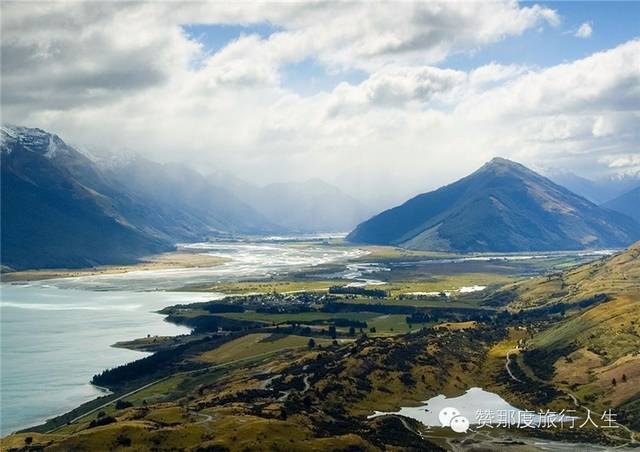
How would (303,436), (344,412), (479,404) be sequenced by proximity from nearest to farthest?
(303,436), (344,412), (479,404)

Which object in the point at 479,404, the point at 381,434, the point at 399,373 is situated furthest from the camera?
the point at 399,373

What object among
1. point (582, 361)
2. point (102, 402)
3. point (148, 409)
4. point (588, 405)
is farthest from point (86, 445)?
point (582, 361)

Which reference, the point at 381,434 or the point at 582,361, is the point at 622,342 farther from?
the point at 381,434

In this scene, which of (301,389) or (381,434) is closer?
(381,434)

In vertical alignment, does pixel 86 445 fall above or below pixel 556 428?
above

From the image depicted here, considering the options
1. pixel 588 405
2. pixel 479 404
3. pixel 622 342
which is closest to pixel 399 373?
pixel 479 404

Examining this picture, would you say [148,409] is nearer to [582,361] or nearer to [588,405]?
[588,405]

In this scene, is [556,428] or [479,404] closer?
[556,428]

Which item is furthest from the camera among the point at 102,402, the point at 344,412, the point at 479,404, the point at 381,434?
the point at 102,402

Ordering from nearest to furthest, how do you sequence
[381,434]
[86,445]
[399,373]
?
[86,445] → [381,434] → [399,373]
